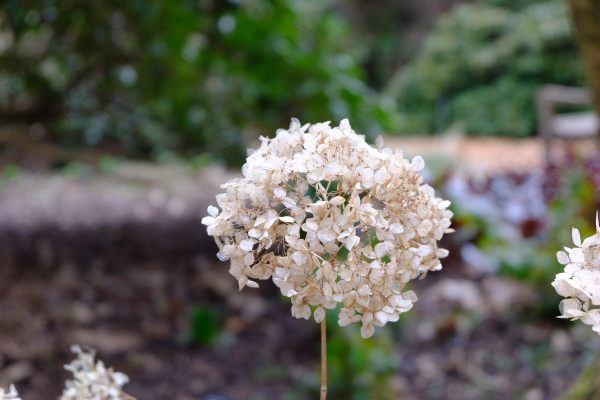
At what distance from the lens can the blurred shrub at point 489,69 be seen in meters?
10.9

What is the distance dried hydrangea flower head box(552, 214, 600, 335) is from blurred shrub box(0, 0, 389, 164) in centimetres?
201

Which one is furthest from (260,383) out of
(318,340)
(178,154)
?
(178,154)

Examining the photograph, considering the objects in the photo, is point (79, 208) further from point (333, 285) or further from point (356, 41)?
point (356, 41)

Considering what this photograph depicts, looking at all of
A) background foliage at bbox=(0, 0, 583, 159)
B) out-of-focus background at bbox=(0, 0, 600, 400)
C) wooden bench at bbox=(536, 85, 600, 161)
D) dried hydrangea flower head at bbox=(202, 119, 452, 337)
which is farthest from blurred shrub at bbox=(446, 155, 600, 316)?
dried hydrangea flower head at bbox=(202, 119, 452, 337)

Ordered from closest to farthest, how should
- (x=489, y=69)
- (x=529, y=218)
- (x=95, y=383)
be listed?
(x=95, y=383) → (x=529, y=218) → (x=489, y=69)

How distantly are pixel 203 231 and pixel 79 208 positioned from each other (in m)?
0.79

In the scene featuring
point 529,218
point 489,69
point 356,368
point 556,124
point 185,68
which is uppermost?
point 489,69

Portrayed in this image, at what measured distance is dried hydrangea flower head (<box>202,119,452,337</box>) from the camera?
2.20 feet

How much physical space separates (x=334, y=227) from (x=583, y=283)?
0.71 ft

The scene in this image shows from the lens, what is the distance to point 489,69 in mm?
11422

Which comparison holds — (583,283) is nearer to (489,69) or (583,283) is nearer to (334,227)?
(334,227)

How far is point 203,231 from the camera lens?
363 cm

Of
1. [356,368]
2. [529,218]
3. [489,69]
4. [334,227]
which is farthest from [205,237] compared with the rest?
[489,69]

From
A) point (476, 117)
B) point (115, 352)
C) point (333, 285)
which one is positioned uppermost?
point (476, 117)
